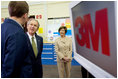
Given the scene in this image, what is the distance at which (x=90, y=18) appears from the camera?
0.55 meters

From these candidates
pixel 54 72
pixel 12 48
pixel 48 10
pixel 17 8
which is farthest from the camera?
pixel 48 10

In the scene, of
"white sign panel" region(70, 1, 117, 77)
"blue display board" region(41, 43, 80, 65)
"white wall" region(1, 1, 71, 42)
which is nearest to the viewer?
"white sign panel" region(70, 1, 117, 77)

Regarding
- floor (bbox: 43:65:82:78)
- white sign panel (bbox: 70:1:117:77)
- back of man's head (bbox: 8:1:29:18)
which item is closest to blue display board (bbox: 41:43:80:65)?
floor (bbox: 43:65:82:78)

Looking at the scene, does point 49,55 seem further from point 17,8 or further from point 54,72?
point 17,8

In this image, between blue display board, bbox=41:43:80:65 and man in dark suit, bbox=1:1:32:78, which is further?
blue display board, bbox=41:43:80:65

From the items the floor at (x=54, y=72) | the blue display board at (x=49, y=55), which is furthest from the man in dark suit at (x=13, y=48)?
the blue display board at (x=49, y=55)

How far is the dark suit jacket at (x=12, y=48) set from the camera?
932mm

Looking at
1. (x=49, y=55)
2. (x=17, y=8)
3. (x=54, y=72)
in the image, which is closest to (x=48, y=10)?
(x=49, y=55)

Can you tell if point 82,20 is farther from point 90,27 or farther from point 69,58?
point 69,58

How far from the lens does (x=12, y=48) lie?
94 centimetres

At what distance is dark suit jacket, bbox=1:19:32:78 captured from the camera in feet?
3.06

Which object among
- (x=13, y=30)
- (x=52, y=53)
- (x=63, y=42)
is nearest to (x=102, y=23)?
(x=13, y=30)

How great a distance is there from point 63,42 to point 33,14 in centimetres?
315

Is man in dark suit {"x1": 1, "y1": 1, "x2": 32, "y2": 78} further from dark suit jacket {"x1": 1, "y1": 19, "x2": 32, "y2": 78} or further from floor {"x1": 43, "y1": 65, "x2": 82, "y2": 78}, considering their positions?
floor {"x1": 43, "y1": 65, "x2": 82, "y2": 78}
